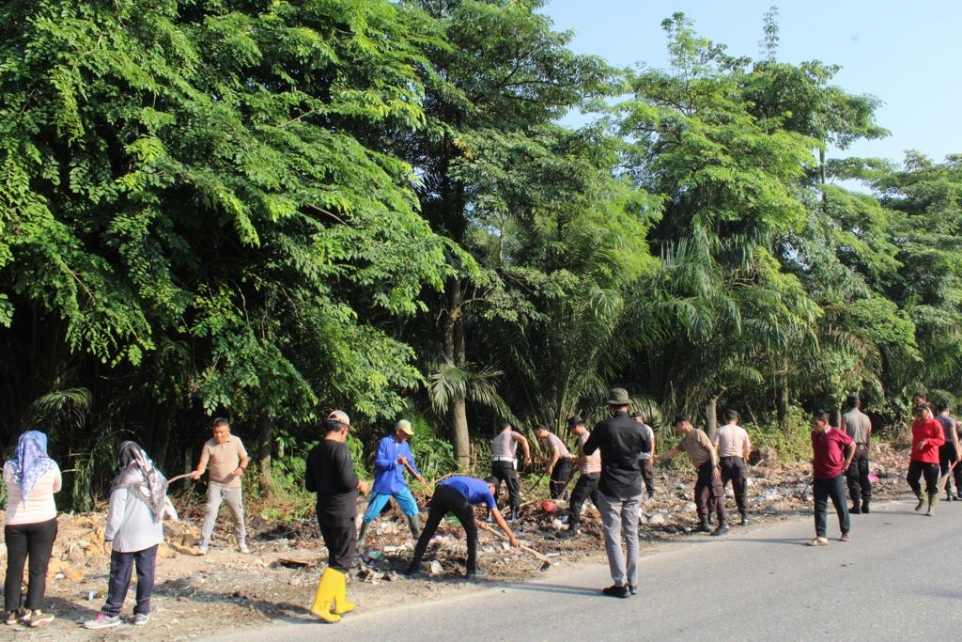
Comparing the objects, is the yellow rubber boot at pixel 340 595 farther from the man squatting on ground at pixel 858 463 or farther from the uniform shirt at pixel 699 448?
the man squatting on ground at pixel 858 463

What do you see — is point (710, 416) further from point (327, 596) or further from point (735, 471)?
point (327, 596)

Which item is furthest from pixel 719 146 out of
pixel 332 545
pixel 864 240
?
pixel 332 545

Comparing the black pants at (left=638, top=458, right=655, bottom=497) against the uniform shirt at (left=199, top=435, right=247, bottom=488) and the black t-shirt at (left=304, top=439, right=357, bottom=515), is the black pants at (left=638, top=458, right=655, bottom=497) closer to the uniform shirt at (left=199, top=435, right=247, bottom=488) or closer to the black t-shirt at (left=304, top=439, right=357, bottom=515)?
the black t-shirt at (left=304, top=439, right=357, bottom=515)

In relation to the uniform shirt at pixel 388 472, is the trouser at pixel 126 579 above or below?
below

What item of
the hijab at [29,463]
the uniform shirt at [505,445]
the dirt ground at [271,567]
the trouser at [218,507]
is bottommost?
the dirt ground at [271,567]

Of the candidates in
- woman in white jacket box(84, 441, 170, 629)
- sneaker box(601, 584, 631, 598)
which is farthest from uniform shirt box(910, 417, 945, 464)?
woman in white jacket box(84, 441, 170, 629)

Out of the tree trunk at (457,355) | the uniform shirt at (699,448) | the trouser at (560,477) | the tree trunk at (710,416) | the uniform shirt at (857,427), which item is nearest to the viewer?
the uniform shirt at (699,448)

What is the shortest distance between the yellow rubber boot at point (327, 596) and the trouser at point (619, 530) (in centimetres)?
232

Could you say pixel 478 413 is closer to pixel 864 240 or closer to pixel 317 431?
pixel 317 431

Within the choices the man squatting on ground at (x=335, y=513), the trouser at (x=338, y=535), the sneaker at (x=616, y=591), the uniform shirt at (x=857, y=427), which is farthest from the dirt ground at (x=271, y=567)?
the uniform shirt at (x=857, y=427)

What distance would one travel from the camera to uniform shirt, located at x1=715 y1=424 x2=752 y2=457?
9883 mm

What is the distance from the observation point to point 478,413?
1523 cm

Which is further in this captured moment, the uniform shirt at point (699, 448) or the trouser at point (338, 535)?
the uniform shirt at point (699, 448)

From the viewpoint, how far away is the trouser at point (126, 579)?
5848 millimetres
